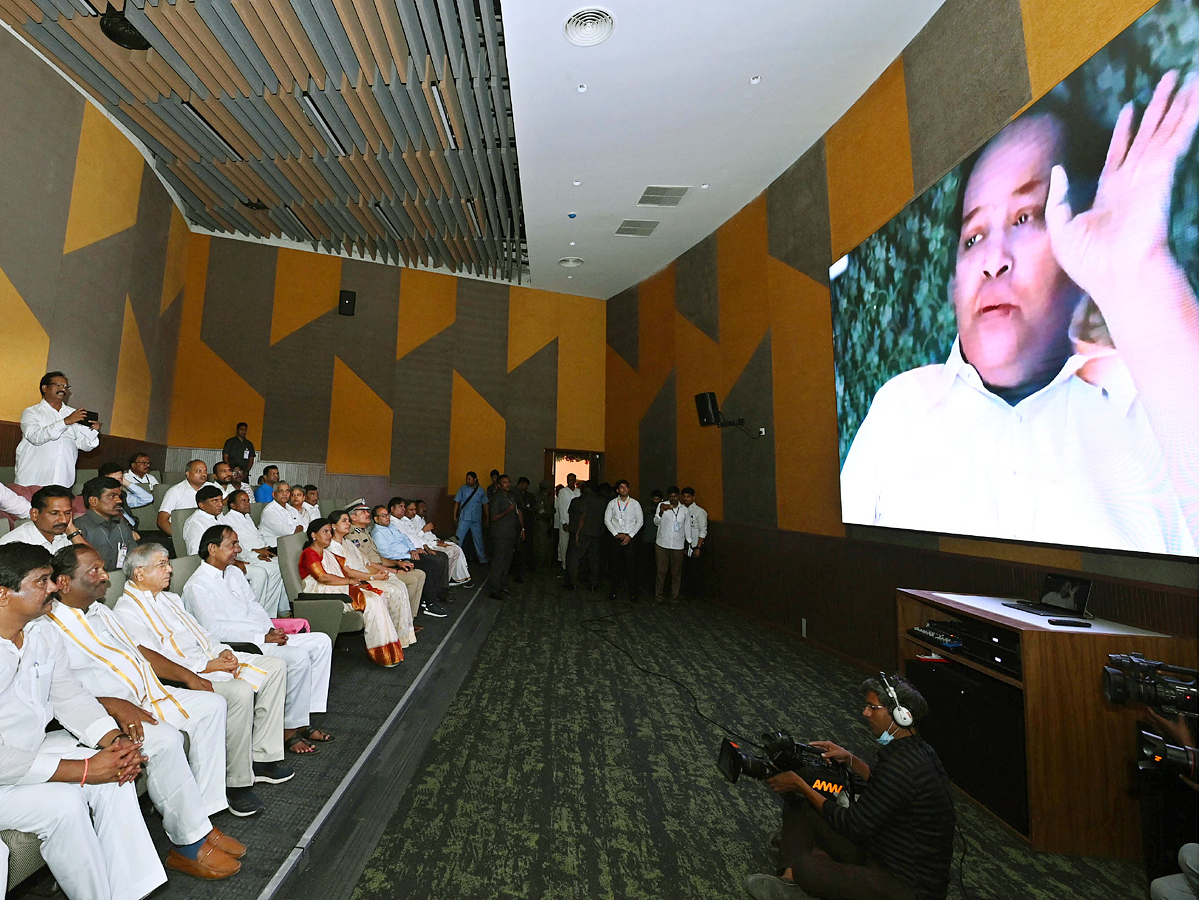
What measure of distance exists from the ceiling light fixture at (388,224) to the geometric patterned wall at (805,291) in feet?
11.1

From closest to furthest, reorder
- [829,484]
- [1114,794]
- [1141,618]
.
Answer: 1. [1114,794]
2. [1141,618]
3. [829,484]

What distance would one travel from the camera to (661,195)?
6465mm

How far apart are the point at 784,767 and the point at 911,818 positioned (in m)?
0.36

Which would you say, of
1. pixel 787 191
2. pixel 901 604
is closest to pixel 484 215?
pixel 787 191

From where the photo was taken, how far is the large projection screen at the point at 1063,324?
210 centimetres

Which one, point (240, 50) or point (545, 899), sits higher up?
point (240, 50)

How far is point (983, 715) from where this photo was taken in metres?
2.43

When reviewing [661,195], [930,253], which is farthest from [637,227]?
[930,253]

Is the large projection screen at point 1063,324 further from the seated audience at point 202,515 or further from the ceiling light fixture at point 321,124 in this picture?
the ceiling light fixture at point 321,124

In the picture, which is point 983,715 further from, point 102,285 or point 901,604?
point 102,285

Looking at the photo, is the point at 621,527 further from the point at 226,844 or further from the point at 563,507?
the point at 226,844

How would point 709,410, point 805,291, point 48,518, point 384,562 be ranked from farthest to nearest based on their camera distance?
point 709,410 → point 805,291 → point 384,562 → point 48,518

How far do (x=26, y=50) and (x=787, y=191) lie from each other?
6.56m

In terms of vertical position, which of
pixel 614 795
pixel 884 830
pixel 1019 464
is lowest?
pixel 614 795
